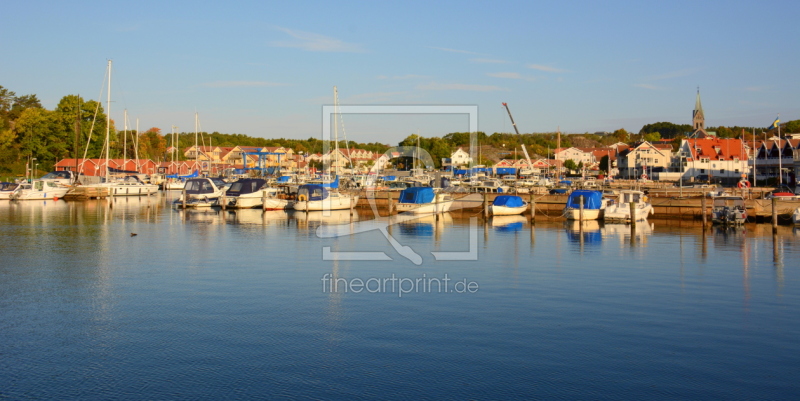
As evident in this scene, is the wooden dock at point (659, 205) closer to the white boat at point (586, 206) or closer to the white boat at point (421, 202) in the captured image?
the white boat at point (421, 202)

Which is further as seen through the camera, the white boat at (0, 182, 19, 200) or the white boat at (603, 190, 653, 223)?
the white boat at (0, 182, 19, 200)

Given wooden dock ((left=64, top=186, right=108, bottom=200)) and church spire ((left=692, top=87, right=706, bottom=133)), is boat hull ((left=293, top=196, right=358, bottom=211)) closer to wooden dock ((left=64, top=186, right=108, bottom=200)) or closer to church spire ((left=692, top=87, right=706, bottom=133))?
wooden dock ((left=64, top=186, right=108, bottom=200))

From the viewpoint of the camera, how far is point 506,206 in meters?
47.2

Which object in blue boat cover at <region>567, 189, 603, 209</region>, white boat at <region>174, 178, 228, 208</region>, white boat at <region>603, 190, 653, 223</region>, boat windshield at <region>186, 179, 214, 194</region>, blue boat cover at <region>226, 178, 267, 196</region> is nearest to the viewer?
white boat at <region>603, 190, 653, 223</region>

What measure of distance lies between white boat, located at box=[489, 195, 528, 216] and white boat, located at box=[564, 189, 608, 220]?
3.70 m

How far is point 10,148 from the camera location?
96938 millimetres

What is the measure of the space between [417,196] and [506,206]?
6.26 meters

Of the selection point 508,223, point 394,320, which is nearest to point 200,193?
point 508,223

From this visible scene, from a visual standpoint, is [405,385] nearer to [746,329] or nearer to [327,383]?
[327,383]

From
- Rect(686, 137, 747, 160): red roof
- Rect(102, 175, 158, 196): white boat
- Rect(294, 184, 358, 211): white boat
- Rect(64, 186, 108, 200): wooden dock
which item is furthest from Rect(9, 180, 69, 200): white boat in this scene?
Rect(686, 137, 747, 160): red roof

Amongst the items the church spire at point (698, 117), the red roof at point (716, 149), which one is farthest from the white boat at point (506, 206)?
the church spire at point (698, 117)

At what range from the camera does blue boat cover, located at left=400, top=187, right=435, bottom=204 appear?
4850 centimetres

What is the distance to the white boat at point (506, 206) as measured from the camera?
4712 cm

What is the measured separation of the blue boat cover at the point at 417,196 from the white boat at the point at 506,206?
14.6 ft
